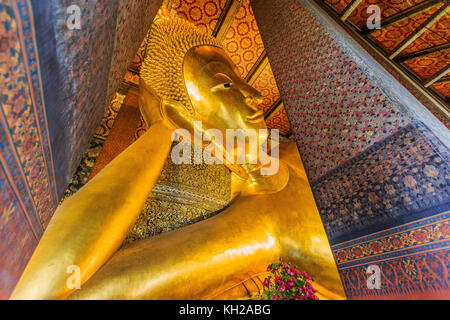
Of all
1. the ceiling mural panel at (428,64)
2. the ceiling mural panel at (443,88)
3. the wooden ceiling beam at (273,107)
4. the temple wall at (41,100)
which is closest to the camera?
the temple wall at (41,100)

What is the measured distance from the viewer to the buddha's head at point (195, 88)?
173 centimetres

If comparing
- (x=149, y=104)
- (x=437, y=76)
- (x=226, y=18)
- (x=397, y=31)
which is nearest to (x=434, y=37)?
(x=397, y=31)

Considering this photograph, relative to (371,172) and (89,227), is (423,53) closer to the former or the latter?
(371,172)

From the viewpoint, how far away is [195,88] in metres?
1.75

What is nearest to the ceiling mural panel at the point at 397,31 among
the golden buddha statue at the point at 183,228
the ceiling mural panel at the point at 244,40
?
the ceiling mural panel at the point at 244,40

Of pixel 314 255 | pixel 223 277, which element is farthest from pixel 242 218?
pixel 314 255

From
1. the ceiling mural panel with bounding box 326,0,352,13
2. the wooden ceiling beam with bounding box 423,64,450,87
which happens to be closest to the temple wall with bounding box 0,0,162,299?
the ceiling mural panel with bounding box 326,0,352,13

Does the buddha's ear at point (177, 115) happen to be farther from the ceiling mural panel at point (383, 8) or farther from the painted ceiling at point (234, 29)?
the ceiling mural panel at point (383, 8)

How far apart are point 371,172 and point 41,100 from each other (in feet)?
3.92

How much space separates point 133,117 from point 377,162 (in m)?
2.51

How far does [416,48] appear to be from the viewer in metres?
2.96

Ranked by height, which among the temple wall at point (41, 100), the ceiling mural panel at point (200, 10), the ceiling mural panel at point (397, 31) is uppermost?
the ceiling mural panel at point (200, 10)

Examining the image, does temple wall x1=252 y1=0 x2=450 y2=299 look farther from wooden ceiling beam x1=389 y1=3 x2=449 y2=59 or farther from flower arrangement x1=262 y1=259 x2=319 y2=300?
wooden ceiling beam x1=389 y1=3 x2=449 y2=59
